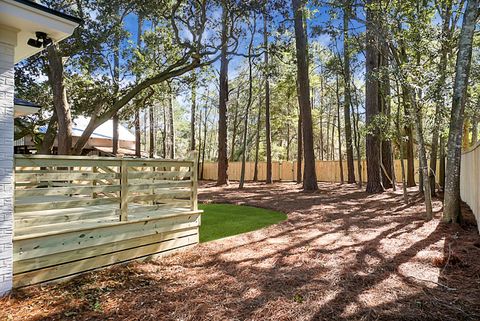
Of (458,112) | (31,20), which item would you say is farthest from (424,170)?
(31,20)

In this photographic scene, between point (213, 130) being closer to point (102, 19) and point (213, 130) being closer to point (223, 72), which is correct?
point (223, 72)

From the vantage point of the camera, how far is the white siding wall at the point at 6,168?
2855mm

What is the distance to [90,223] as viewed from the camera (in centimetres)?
374

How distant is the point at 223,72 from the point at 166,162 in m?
12.4

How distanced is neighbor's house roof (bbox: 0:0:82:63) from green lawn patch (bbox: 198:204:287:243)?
3359 millimetres

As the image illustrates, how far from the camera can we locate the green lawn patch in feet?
18.7

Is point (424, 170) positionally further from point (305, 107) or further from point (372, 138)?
point (305, 107)

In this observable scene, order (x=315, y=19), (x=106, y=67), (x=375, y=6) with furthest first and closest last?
(x=106, y=67) < (x=315, y=19) < (x=375, y=6)

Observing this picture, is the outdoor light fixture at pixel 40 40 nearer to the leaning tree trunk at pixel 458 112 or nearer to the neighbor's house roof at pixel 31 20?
the neighbor's house roof at pixel 31 20

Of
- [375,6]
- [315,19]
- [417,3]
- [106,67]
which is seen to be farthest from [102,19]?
[417,3]

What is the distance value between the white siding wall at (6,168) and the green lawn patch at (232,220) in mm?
2635

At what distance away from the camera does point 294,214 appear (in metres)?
7.35

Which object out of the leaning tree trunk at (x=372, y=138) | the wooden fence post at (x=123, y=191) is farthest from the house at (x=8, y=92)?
the leaning tree trunk at (x=372, y=138)

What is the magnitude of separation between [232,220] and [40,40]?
4.76m
